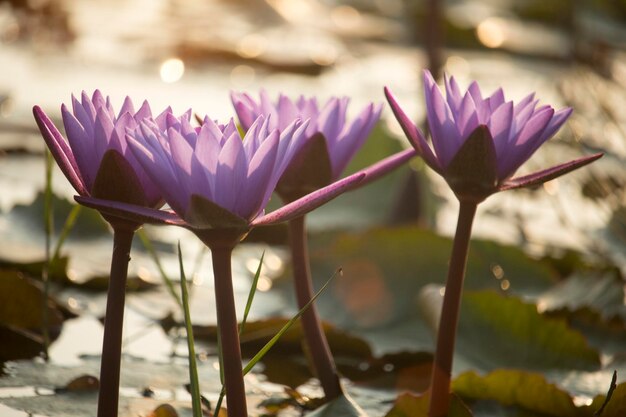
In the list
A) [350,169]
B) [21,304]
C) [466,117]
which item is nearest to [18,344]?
[21,304]

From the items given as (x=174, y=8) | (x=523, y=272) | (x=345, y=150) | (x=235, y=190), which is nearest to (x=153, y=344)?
(x=345, y=150)

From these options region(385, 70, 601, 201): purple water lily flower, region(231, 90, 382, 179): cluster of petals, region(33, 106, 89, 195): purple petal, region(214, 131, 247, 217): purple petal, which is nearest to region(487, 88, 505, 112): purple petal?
region(385, 70, 601, 201): purple water lily flower

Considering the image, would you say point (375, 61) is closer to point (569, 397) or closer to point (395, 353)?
point (395, 353)

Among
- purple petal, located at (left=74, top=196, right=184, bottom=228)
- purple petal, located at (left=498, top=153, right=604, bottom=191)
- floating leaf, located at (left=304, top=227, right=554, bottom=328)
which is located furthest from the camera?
floating leaf, located at (left=304, top=227, right=554, bottom=328)

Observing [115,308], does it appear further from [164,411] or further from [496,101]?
[496,101]

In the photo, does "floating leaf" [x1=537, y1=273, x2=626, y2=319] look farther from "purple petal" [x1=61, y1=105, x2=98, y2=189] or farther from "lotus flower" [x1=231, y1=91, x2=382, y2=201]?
"purple petal" [x1=61, y1=105, x2=98, y2=189]

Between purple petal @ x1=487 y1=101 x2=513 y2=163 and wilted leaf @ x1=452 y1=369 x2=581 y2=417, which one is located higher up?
purple petal @ x1=487 y1=101 x2=513 y2=163
